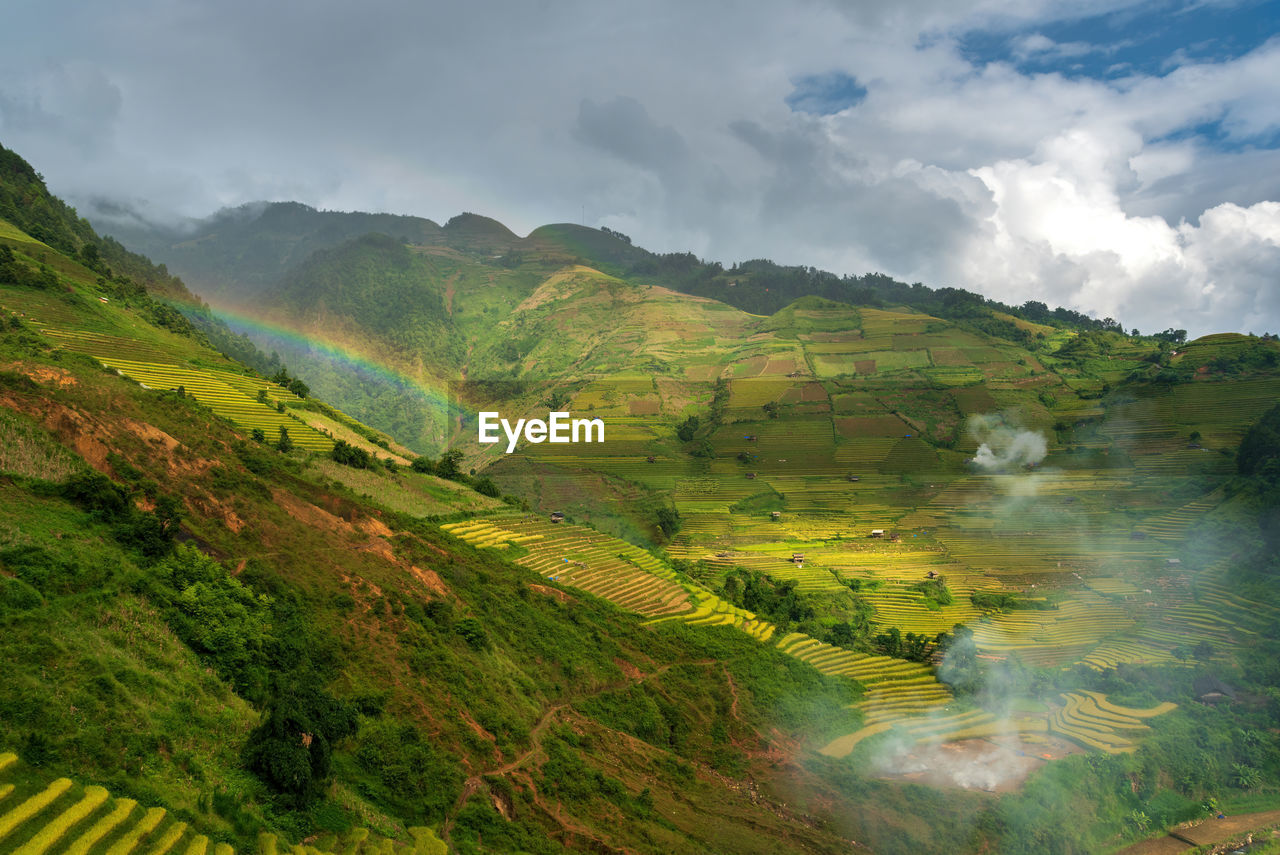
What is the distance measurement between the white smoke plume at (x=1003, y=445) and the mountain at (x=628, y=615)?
1.71ft

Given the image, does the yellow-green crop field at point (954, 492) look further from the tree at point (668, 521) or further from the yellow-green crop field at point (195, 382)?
the yellow-green crop field at point (195, 382)

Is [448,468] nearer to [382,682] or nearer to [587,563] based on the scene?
[587,563]

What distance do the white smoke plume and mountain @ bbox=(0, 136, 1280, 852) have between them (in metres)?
0.52

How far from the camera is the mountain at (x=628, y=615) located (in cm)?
1202

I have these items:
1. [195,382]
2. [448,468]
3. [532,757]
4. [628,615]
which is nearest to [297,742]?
[532,757]

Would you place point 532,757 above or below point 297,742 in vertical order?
below

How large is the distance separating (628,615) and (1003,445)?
60336 mm

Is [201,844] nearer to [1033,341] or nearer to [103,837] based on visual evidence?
[103,837]

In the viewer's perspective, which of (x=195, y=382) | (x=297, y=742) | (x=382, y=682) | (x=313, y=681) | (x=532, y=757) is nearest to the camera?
(x=297, y=742)

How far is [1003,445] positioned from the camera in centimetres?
7475

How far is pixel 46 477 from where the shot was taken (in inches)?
629

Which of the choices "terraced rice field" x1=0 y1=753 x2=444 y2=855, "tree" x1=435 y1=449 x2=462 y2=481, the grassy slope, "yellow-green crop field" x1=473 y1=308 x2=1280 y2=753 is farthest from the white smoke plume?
"terraced rice field" x1=0 y1=753 x2=444 y2=855

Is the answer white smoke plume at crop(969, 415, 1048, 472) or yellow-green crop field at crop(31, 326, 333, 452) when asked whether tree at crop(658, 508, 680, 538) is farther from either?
white smoke plume at crop(969, 415, 1048, 472)

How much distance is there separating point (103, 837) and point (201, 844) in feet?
3.78
